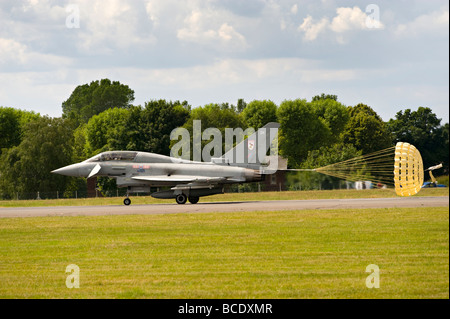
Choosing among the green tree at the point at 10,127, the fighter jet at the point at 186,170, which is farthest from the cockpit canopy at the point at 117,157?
the green tree at the point at 10,127

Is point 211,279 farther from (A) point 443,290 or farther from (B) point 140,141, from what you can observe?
(B) point 140,141

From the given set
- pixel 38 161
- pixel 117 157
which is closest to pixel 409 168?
pixel 117 157

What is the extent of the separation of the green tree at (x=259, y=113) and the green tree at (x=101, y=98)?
40653mm

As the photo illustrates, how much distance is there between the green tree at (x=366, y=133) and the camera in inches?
3241

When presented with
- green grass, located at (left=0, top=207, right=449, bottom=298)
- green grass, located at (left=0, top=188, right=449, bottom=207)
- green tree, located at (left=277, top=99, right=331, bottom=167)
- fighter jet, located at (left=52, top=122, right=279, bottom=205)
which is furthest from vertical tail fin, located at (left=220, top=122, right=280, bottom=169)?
green tree, located at (left=277, top=99, right=331, bottom=167)

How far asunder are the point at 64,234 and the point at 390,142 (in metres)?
67.6

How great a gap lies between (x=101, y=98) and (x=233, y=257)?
106 metres

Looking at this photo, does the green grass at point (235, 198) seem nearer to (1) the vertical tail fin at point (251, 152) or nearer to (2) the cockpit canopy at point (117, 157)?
(2) the cockpit canopy at point (117, 157)

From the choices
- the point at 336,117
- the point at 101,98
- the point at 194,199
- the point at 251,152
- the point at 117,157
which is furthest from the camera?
the point at 101,98

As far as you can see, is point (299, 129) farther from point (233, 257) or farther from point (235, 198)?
point (233, 257)

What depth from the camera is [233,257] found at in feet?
52.2

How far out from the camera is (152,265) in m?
15.1

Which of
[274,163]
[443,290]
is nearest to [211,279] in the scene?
[443,290]

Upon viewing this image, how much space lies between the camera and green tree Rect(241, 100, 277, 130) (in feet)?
270
